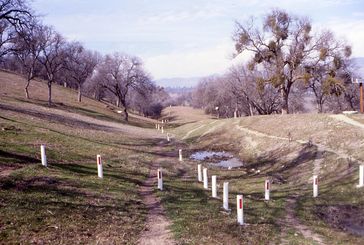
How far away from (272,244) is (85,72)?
74422 mm

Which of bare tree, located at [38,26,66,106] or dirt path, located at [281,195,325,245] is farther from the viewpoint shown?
bare tree, located at [38,26,66,106]

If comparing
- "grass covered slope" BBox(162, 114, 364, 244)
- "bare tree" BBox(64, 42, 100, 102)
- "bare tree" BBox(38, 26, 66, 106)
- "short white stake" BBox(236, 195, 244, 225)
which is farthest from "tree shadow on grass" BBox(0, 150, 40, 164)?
"bare tree" BBox(64, 42, 100, 102)

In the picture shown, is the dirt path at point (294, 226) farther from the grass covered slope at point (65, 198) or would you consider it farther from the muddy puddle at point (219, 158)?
the muddy puddle at point (219, 158)

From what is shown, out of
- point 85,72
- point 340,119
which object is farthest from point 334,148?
point 85,72

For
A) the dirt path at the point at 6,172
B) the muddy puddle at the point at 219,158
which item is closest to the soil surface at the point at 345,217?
the dirt path at the point at 6,172

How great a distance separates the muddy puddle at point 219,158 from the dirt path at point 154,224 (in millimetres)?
10736

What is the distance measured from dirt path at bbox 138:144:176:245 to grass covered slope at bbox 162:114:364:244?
12.8 inches

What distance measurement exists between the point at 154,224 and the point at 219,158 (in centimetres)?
1775

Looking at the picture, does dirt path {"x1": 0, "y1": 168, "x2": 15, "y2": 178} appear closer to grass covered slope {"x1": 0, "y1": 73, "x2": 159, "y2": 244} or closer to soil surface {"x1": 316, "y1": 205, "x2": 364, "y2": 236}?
grass covered slope {"x1": 0, "y1": 73, "x2": 159, "y2": 244}

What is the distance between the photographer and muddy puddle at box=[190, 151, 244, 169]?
2540 centimetres

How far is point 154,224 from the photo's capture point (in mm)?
10734

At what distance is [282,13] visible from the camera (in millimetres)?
42031

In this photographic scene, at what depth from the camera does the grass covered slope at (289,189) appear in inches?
416

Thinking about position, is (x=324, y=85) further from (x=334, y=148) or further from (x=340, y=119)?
(x=334, y=148)
